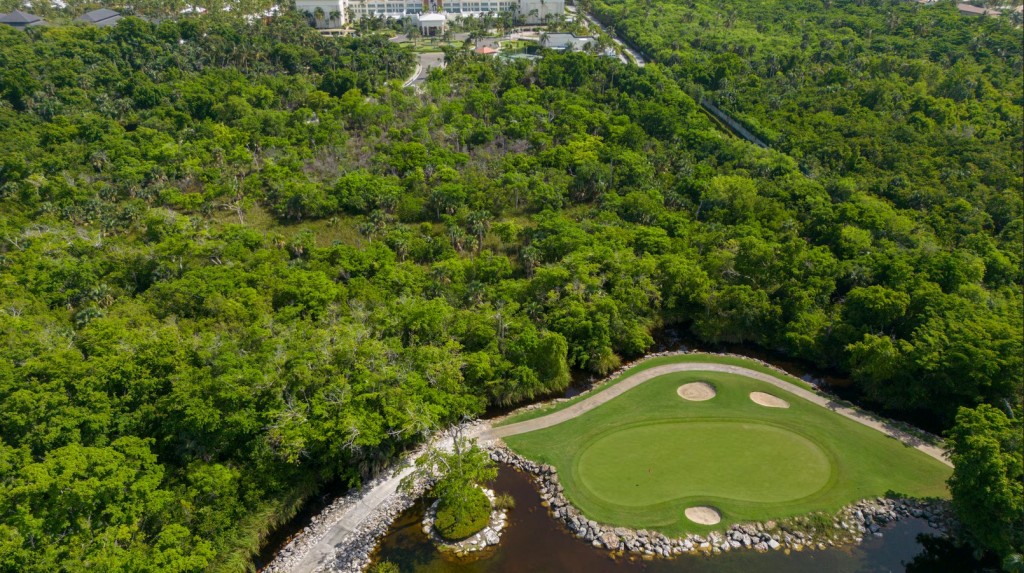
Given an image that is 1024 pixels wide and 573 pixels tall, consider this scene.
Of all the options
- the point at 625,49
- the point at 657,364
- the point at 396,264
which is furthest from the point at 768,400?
the point at 625,49

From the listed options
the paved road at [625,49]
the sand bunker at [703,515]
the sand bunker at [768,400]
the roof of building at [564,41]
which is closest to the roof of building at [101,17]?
the roof of building at [564,41]

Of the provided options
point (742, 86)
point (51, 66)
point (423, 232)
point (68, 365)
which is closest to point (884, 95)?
point (742, 86)

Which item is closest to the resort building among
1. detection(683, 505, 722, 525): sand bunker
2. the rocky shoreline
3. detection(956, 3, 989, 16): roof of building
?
the rocky shoreline

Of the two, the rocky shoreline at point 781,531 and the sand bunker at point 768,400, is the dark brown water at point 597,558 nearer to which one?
the rocky shoreline at point 781,531

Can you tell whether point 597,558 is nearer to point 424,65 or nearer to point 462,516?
point 462,516

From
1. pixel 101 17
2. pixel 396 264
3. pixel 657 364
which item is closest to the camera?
pixel 657 364
